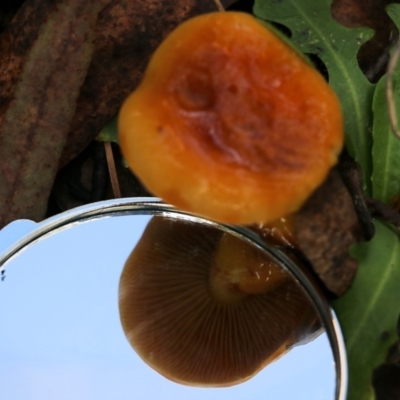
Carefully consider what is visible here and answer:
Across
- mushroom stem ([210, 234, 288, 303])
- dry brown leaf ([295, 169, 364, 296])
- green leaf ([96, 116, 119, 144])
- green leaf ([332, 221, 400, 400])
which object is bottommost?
green leaf ([332, 221, 400, 400])

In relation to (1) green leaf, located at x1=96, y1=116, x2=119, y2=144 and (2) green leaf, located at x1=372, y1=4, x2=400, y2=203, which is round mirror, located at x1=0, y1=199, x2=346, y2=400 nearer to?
(1) green leaf, located at x1=96, y1=116, x2=119, y2=144

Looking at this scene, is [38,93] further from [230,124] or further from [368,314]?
[368,314]

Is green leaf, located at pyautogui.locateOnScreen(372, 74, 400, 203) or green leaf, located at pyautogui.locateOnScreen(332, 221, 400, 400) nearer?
green leaf, located at pyautogui.locateOnScreen(332, 221, 400, 400)

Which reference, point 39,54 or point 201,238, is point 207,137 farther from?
point 39,54

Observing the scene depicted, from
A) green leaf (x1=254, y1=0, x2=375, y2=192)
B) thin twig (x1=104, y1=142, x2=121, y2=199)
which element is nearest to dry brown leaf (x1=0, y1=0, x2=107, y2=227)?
thin twig (x1=104, y1=142, x2=121, y2=199)

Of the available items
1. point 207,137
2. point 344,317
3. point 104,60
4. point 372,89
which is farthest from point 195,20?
point 344,317

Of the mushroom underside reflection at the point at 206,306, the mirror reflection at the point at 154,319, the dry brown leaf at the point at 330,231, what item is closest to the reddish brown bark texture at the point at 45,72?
the mirror reflection at the point at 154,319

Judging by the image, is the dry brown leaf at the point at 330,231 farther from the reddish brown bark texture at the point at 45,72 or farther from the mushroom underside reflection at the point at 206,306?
the reddish brown bark texture at the point at 45,72
